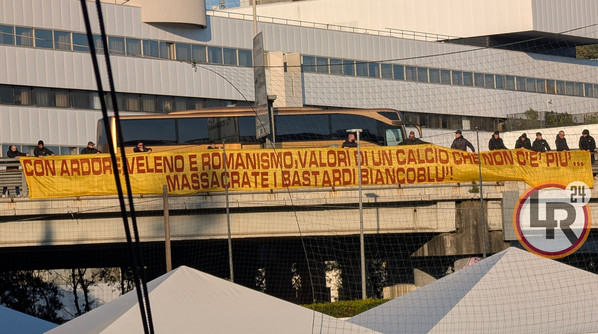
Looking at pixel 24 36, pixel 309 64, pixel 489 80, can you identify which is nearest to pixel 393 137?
pixel 24 36

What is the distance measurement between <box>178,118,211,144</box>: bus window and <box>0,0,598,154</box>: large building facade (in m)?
3.80

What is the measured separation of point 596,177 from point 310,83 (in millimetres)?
24055

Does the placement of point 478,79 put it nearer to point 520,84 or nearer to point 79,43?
point 520,84

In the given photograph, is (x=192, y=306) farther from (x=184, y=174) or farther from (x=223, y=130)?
(x=223, y=130)

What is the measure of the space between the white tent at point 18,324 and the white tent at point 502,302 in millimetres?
4418

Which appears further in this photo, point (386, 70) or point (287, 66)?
point (386, 70)

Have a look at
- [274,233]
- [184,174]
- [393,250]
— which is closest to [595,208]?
[393,250]

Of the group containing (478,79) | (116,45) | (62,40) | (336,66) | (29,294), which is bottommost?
(29,294)

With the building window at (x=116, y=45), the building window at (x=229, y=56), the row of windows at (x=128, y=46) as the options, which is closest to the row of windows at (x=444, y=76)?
the building window at (x=229, y=56)

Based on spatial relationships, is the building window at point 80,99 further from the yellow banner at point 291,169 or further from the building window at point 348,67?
the yellow banner at point 291,169

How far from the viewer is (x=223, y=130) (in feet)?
119

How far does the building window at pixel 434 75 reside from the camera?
56.5m

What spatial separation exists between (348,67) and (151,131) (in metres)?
19.5

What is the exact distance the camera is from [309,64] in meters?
52.4
